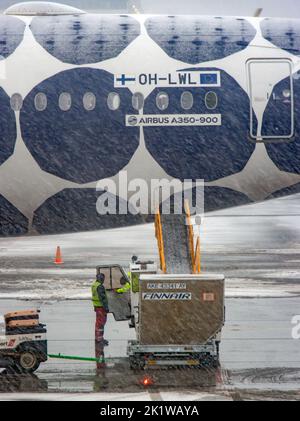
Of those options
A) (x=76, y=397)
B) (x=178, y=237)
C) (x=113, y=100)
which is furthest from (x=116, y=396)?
(x=113, y=100)

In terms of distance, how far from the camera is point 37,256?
130 ft

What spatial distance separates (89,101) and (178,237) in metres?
3.81

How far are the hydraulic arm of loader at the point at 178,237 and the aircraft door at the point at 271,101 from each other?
241cm

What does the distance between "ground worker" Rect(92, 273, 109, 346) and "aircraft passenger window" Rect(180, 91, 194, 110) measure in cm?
423

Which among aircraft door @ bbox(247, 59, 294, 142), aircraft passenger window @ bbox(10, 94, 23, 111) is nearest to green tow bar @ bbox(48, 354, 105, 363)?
aircraft passenger window @ bbox(10, 94, 23, 111)

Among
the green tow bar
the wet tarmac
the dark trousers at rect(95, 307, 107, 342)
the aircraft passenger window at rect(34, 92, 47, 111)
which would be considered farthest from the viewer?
the aircraft passenger window at rect(34, 92, 47, 111)

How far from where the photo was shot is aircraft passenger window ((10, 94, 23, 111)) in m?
20.8

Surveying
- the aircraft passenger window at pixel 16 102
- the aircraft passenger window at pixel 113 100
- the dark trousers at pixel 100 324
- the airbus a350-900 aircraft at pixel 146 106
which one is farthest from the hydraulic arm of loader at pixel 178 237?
the aircraft passenger window at pixel 16 102

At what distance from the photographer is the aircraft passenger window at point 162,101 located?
20.5m

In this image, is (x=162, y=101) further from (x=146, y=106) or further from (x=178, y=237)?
(x=178, y=237)

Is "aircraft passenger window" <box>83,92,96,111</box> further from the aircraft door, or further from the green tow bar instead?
the green tow bar

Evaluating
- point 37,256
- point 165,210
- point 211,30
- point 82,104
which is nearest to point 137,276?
point 165,210

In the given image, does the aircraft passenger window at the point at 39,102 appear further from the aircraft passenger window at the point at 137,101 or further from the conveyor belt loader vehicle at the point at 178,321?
the conveyor belt loader vehicle at the point at 178,321

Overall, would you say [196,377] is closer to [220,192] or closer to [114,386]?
[114,386]
